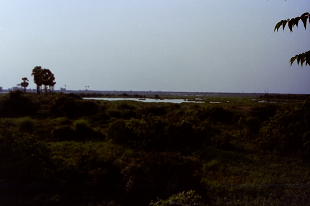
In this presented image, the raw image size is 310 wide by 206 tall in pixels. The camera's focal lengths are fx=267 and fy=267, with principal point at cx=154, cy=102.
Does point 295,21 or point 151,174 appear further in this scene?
point 151,174

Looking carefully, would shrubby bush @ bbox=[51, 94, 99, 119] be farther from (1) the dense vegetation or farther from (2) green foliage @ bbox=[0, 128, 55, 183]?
(2) green foliage @ bbox=[0, 128, 55, 183]

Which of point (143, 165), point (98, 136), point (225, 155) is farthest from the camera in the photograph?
point (98, 136)

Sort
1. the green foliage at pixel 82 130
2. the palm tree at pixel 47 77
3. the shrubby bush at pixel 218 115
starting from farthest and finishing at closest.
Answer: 1. the palm tree at pixel 47 77
2. the shrubby bush at pixel 218 115
3. the green foliage at pixel 82 130

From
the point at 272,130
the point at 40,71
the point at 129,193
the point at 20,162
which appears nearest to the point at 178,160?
the point at 129,193

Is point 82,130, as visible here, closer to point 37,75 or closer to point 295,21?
point 295,21

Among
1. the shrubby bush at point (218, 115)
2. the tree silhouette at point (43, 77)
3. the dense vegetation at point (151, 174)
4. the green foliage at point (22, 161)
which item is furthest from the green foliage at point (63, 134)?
the tree silhouette at point (43, 77)

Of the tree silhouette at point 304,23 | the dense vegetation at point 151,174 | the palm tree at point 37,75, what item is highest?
the palm tree at point 37,75

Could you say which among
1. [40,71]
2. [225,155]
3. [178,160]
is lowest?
[225,155]

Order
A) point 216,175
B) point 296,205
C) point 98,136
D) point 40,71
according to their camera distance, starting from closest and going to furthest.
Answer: point 296,205 < point 216,175 < point 98,136 < point 40,71

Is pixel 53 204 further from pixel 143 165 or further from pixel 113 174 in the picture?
pixel 143 165

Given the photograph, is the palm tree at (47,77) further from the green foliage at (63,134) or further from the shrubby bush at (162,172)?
the shrubby bush at (162,172)

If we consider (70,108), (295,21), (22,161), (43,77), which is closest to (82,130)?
(22,161)

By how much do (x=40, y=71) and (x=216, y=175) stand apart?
47.8 meters

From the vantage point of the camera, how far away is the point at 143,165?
6.98 m
